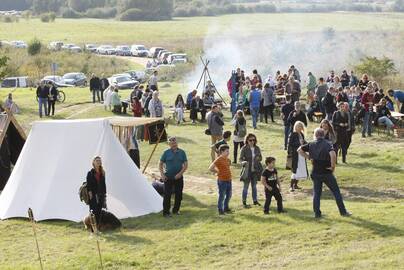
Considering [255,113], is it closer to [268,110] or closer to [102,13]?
[268,110]

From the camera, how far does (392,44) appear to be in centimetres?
5916

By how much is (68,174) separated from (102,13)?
133202mm

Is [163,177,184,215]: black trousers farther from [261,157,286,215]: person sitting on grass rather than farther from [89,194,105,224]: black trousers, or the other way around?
[261,157,286,215]: person sitting on grass

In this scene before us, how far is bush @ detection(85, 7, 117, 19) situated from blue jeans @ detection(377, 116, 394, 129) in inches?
4890

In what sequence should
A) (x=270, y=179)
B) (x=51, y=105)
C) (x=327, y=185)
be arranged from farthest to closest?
1. (x=51, y=105)
2. (x=270, y=179)
3. (x=327, y=185)

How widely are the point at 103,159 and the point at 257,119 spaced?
1259cm

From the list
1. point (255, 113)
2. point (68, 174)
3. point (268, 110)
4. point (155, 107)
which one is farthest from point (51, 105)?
point (68, 174)

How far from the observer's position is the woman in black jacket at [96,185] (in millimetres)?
14312

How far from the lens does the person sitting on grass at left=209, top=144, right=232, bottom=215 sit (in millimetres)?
14633

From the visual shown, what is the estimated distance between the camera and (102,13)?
146 meters

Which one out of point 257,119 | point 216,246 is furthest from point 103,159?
point 257,119

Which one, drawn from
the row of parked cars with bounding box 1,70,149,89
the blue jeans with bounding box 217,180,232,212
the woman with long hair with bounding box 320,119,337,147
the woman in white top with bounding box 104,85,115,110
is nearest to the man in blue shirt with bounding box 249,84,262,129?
the woman in white top with bounding box 104,85,115,110

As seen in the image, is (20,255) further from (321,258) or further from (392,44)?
(392,44)

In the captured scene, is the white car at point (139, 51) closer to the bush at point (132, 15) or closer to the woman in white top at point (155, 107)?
the woman in white top at point (155, 107)
